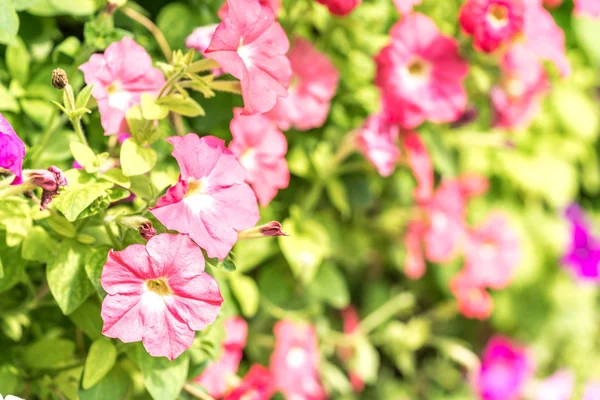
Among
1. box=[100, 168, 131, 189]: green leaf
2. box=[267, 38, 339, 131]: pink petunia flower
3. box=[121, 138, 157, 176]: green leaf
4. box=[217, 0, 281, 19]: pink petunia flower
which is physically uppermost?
box=[217, 0, 281, 19]: pink petunia flower

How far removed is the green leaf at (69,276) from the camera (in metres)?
Result: 0.81

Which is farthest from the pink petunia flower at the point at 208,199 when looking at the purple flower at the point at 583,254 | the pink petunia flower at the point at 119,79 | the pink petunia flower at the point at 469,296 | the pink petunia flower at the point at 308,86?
the purple flower at the point at 583,254

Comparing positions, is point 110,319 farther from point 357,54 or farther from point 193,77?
point 357,54

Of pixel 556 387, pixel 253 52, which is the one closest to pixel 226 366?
pixel 253 52

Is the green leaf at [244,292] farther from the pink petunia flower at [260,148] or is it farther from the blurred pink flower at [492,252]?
the blurred pink flower at [492,252]

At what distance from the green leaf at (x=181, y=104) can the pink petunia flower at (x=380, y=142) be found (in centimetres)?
40

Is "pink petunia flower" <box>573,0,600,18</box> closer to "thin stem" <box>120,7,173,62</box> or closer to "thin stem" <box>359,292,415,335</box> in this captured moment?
"thin stem" <box>359,292,415,335</box>

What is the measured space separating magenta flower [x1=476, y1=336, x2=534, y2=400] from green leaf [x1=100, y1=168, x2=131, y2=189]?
1227 mm

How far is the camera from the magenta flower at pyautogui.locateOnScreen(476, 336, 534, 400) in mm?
1728

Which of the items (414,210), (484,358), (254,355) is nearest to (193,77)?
(254,355)

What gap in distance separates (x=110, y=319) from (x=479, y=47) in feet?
2.43

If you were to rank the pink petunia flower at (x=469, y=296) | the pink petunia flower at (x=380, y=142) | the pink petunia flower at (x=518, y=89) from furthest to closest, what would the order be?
1. the pink petunia flower at (x=469, y=296)
2. the pink petunia flower at (x=518, y=89)
3. the pink petunia flower at (x=380, y=142)

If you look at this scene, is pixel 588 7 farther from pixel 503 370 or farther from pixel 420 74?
pixel 503 370

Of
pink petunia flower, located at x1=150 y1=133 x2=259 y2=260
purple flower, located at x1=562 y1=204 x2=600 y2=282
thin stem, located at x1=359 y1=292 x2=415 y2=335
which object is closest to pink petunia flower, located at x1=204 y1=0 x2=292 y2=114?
pink petunia flower, located at x1=150 y1=133 x2=259 y2=260
